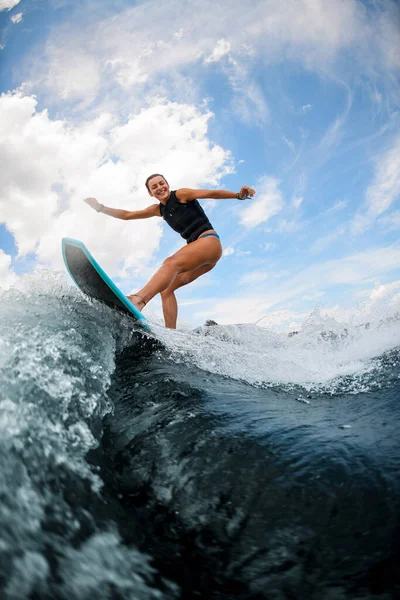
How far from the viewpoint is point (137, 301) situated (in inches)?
161

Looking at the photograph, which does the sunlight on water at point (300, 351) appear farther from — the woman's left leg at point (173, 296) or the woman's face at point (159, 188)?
the woman's face at point (159, 188)

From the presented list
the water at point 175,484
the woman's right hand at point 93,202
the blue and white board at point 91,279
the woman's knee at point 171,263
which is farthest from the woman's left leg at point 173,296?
the water at point 175,484

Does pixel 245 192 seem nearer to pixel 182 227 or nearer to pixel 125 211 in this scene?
pixel 182 227

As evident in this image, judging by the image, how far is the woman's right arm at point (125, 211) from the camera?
531cm

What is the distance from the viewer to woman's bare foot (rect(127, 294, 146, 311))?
160 inches

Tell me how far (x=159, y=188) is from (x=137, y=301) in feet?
5.96

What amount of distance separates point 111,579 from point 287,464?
981mm

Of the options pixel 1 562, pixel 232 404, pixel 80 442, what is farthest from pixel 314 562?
pixel 232 404

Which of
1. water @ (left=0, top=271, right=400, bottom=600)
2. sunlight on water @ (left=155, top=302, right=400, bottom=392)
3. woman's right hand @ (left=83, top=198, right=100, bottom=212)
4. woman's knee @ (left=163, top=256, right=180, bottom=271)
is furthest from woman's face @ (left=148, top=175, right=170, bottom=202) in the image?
water @ (left=0, top=271, right=400, bottom=600)

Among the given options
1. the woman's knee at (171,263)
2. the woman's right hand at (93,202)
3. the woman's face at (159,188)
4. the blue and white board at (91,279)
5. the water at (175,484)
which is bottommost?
the water at (175,484)

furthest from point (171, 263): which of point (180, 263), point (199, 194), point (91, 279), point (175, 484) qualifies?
point (175, 484)

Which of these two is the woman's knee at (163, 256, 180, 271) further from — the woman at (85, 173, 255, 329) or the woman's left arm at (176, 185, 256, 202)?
the woman's left arm at (176, 185, 256, 202)

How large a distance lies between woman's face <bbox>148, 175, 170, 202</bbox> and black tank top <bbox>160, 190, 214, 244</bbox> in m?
0.09

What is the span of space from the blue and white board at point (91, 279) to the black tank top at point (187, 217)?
149 cm
